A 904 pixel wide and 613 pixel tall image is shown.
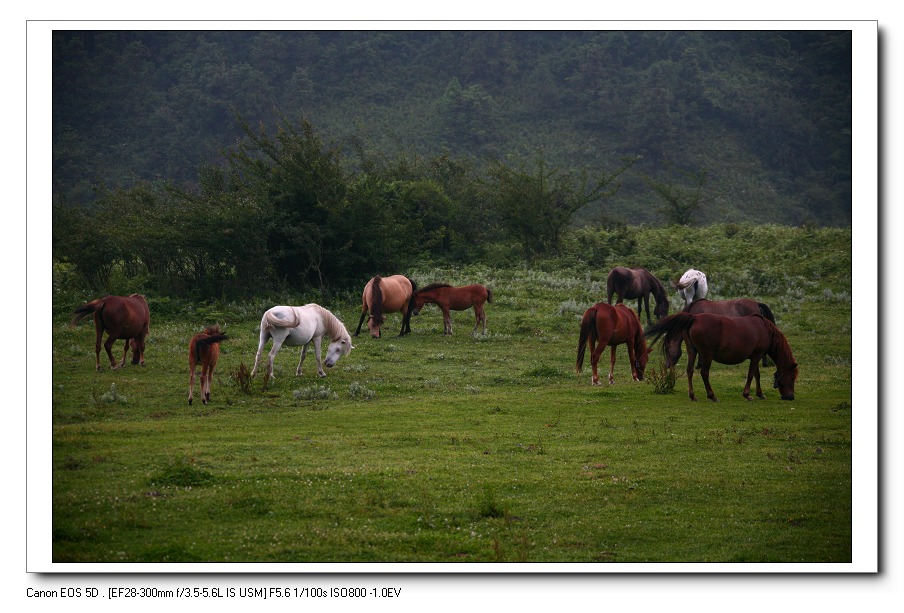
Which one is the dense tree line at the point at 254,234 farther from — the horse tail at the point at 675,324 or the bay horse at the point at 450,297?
the horse tail at the point at 675,324

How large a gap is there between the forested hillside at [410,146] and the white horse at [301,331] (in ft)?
17.7

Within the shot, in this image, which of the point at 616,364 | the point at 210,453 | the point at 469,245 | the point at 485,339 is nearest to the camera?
the point at 210,453

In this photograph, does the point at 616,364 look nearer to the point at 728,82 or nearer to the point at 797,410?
the point at 797,410

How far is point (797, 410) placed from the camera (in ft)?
45.3

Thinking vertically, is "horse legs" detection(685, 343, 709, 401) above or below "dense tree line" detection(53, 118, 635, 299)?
below

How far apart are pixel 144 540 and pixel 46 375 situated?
7.50 ft

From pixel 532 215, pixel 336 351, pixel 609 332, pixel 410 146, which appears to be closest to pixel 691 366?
pixel 609 332

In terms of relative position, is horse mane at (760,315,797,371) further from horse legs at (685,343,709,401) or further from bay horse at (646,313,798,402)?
horse legs at (685,343,709,401)

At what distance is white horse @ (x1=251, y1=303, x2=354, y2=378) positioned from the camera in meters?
15.7

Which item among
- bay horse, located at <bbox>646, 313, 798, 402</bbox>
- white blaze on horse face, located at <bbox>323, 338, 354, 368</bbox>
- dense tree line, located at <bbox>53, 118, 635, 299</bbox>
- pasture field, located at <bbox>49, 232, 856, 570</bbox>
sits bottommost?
pasture field, located at <bbox>49, 232, 856, 570</bbox>

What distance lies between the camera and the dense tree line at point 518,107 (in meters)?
61.2

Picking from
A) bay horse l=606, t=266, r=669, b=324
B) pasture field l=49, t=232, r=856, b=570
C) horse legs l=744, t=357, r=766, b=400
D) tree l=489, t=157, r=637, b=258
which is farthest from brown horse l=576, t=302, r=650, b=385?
tree l=489, t=157, r=637, b=258

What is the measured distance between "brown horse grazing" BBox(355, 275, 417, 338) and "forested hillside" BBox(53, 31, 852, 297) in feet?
16.0

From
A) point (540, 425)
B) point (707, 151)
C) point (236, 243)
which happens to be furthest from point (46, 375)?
point (707, 151)
